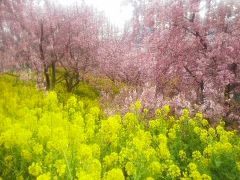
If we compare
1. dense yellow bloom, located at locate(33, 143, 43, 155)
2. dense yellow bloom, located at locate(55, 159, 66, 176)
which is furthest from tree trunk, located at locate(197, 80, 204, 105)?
dense yellow bloom, located at locate(55, 159, 66, 176)

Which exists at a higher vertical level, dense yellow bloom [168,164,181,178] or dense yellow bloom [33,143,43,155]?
dense yellow bloom [33,143,43,155]

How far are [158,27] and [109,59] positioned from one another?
30.9 ft

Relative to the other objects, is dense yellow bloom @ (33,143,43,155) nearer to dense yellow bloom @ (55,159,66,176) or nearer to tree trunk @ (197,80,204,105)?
dense yellow bloom @ (55,159,66,176)

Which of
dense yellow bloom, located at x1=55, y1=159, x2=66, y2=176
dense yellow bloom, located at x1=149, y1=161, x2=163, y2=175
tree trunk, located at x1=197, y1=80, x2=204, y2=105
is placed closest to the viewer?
dense yellow bloom, located at x1=55, y1=159, x2=66, y2=176

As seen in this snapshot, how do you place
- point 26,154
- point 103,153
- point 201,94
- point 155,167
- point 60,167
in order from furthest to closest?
point 201,94 → point 103,153 → point 26,154 → point 155,167 → point 60,167

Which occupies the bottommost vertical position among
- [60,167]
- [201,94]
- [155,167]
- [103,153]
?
[103,153]

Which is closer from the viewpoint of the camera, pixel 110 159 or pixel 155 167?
pixel 155 167

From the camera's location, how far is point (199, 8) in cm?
1311

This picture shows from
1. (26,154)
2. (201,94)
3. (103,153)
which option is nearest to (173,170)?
(103,153)

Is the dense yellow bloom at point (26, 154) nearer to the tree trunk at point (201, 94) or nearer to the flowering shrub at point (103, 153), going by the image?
the flowering shrub at point (103, 153)

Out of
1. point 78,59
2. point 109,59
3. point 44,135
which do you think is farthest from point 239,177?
point 109,59

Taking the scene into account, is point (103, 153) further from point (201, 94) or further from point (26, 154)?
point (201, 94)

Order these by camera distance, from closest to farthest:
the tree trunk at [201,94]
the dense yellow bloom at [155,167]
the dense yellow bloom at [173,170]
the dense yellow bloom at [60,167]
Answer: the dense yellow bloom at [60,167]
the dense yellow bloom at [155,167]
the dense yellow bloom at [173,170]
the tree trunk at [201,94]

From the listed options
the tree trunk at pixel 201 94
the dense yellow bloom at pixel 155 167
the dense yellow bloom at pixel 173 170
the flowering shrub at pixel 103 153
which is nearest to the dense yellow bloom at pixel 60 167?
the flowering shrub at pixel 103 153
